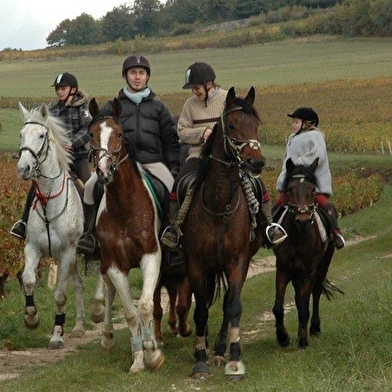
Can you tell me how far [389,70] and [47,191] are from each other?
258 feet

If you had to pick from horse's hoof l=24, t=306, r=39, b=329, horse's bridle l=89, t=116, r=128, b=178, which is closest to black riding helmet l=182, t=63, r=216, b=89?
Answer: horse's bridle l=89, t=116, r=128, b=178

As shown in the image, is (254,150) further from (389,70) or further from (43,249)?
(389,70)

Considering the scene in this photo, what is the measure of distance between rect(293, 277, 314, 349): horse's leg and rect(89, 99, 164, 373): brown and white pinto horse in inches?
75.5

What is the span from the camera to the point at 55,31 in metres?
162

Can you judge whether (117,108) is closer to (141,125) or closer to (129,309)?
(141,125)

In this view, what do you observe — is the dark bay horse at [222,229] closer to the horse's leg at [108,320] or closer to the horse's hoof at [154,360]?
the horse's hoof at [154,360]

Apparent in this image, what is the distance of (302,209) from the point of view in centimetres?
1094

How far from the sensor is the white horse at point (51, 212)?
37.5 feet

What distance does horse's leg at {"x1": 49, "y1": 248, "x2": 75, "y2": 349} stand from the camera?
470 inches

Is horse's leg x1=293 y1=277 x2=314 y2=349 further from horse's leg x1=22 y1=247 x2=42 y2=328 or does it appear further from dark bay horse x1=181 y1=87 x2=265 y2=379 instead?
horse's leg x1=22 y1=247 x2=42 y2=328

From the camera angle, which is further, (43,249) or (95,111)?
(43,249)

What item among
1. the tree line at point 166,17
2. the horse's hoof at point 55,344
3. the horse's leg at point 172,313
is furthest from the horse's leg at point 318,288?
the tree line at point 166,17

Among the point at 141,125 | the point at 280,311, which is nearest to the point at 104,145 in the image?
the point at 141,125

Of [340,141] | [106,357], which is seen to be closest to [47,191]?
[106,357]
